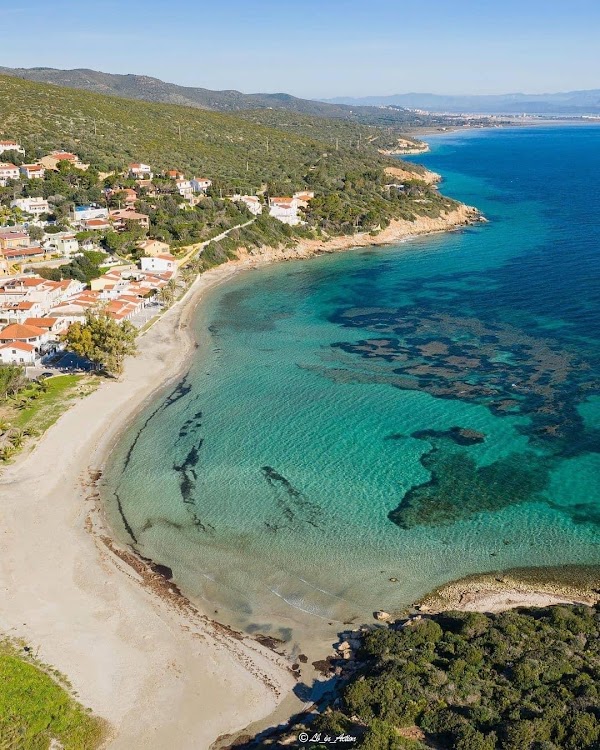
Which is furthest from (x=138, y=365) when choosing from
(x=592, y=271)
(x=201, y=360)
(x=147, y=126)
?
(x=147, y=126)

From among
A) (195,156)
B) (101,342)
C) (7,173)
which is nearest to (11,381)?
(101,342)

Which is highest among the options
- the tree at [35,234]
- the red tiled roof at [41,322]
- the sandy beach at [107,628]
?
the tree at [35,234]

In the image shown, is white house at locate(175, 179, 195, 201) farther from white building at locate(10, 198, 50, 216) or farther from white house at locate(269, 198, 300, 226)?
white building at locate(10, 198, 50, 216)

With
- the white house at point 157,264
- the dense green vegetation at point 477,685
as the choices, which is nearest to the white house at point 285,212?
the white house at point 157,264

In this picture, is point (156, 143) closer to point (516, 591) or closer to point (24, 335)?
point (24, 335)

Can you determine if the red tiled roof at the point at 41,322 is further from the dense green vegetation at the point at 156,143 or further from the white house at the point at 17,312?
the dense green vegetation at the point at 156,143

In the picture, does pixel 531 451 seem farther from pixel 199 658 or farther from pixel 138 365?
pixel 138 365

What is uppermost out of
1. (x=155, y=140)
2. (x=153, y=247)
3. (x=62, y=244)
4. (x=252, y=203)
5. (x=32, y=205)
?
(x=155, y=140)
